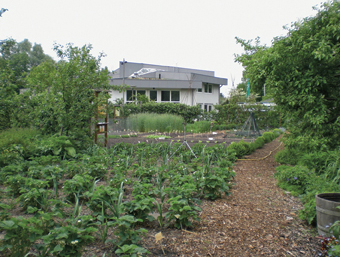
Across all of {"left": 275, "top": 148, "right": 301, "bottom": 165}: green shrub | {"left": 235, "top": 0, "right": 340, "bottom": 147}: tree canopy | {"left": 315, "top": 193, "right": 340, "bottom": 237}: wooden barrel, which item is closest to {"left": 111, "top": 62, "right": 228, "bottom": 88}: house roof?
{"left": 275, "top": 148, "right": 301, "bottom": 165}: green shrub

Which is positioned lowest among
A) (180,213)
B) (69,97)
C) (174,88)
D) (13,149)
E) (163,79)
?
(180,213)

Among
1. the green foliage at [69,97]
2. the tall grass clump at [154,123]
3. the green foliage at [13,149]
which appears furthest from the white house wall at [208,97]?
the green foliage at [13,149]

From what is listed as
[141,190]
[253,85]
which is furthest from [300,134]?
[141,190]

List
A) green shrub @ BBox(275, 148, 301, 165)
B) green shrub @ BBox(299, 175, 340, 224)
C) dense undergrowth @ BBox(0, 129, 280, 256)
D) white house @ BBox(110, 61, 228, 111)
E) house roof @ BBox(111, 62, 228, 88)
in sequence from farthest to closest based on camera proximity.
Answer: white house @ BBox(110, 61, 228, 111)
house roof @ BBox(111, 62, 228, 88)
green shrub @ BBox(275, 148, 301, 165)
green shrub @ BBox(299, 175, 340, 224)
dense undergrowth @ BBox(0, 129, 280, 256)

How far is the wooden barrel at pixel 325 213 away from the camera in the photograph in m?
2.82

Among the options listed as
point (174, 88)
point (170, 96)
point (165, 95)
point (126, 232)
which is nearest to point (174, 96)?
point (170, 96)

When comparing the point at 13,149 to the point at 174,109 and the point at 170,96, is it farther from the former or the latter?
the point at 170,96

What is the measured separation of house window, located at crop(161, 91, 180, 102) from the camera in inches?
1126

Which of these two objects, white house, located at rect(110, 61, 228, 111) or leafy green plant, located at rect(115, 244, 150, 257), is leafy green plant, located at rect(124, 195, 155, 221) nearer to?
leafy green plant, located at rect(115, 244, 150, 257)

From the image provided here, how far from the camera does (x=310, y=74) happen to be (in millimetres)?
5621

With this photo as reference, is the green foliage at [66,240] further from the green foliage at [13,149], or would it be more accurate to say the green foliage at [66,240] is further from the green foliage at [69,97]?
the green foliage at [69,97]

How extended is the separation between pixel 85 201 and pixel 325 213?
2.76 metres

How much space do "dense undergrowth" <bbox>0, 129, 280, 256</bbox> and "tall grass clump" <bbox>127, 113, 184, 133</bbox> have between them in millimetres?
7832

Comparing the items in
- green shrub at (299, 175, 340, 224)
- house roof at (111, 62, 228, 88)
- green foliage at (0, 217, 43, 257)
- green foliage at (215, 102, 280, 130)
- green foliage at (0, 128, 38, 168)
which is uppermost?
house roof at (111, 62, 228, 88)
